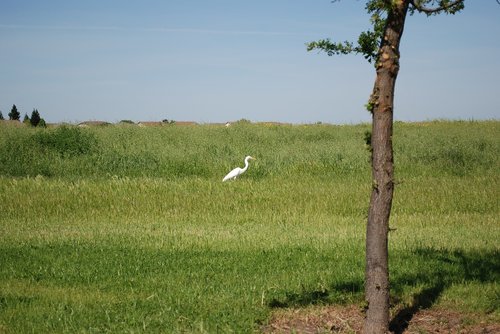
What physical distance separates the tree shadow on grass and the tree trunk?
75 cm

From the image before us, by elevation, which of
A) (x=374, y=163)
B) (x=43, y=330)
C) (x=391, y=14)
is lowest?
(x=43, y=330)

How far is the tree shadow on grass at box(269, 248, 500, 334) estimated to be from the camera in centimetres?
765

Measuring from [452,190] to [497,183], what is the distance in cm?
234

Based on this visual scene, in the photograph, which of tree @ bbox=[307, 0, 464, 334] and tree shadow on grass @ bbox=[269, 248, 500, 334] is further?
tree shadow on grass @ bbox=[269, 248, 500, 334]

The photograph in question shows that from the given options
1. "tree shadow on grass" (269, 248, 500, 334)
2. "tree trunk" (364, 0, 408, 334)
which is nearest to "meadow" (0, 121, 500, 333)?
"tree shadow on grass" (269, 248, 500, 334)

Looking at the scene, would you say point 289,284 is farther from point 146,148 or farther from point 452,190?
point 146,148

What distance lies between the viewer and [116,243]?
39.8 feet

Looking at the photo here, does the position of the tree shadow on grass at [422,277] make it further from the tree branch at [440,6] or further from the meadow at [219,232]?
the tree branch at [440,6]

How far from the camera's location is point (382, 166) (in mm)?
6141

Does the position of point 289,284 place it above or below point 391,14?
below

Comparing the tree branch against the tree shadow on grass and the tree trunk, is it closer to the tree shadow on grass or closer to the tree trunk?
the tree trunk

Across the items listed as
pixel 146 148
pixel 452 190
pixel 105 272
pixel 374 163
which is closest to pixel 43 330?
pixel 105 272

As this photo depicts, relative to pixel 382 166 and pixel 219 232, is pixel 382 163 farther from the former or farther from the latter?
pixel 219 232

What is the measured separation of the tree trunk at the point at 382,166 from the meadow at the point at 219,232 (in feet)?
2.41
